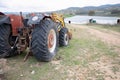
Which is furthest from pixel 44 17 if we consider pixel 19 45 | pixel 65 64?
pixel 65 64

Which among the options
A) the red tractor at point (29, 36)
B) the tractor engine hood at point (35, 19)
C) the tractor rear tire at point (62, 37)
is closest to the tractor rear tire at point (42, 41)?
the red tractor at point (29, 36)

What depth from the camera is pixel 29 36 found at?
605 cm

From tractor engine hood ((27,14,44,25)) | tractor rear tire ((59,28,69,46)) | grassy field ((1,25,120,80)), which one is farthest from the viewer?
tractor rear tire ((59,28,69,46))

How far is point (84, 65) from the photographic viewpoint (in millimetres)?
5879

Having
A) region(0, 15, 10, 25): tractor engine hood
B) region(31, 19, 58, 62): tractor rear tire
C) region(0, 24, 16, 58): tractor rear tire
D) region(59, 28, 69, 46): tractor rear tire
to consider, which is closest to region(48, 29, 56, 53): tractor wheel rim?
region(31, 19, 58, 62): tractor rear tire

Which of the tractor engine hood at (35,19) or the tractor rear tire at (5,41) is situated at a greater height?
the tractor engine hood at (35,19)

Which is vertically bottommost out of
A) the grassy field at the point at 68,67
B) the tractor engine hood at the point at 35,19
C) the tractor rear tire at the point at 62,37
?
the grassy field at the point at 68,67

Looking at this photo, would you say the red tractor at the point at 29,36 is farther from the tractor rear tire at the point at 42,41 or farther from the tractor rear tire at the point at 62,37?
the tractor rear tire at the point at 62,37

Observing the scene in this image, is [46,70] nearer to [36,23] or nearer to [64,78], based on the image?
[64,78]

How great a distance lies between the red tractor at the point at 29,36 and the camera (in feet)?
18.0

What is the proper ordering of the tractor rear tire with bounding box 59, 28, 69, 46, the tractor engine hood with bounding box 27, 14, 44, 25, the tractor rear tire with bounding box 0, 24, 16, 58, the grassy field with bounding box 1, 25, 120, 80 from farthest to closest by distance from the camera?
the tractor rear tire with bounding box 59, 28, 69, 46, the tractor rear tire with bounding box 0, 24, 16, 58, the tractor engine hood with bounding box 27, 14, 44, 25, the grassy field with bounding box 1, 25, 120, 80

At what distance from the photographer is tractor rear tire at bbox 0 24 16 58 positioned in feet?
20.0

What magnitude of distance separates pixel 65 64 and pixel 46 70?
78cm

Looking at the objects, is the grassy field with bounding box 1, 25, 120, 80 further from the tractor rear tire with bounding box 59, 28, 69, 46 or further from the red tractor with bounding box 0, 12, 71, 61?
the tractor rear tire with bounding box 59, 28, 69, 46
